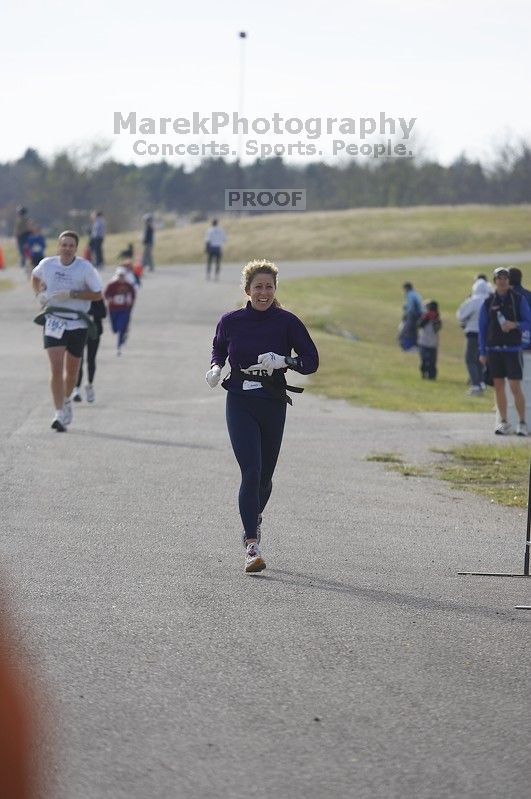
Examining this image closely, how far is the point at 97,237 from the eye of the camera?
160ft

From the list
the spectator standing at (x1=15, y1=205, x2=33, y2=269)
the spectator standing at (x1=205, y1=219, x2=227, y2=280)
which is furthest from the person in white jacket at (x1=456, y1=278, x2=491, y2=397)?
the spectator standing at (x1=15, y1=205, x2=33, y2=269)

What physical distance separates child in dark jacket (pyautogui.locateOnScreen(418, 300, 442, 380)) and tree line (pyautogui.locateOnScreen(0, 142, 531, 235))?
60769 millimetres

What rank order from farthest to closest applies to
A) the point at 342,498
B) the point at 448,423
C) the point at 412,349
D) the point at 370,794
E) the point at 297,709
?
the point at 412,349
the point at 448,423
the point at 342,498
the point at 297,709
the point at 370,794

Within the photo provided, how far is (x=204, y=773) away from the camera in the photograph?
505 cm

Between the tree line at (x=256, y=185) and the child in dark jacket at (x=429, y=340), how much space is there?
60769mm

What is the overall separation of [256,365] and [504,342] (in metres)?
8.85

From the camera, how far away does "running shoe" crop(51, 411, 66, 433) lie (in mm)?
15766

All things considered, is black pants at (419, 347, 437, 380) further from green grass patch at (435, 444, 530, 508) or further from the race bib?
the race bib

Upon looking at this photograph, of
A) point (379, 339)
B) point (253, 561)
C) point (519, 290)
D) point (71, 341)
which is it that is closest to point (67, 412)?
point (71, 341)

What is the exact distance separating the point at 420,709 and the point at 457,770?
0.73 metres

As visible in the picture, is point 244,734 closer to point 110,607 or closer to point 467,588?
point 110,607

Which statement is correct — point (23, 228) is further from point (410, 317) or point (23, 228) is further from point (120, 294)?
point (120, 294)

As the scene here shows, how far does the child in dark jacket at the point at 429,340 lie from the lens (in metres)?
27.3

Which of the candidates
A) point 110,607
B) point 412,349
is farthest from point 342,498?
point 412,349
